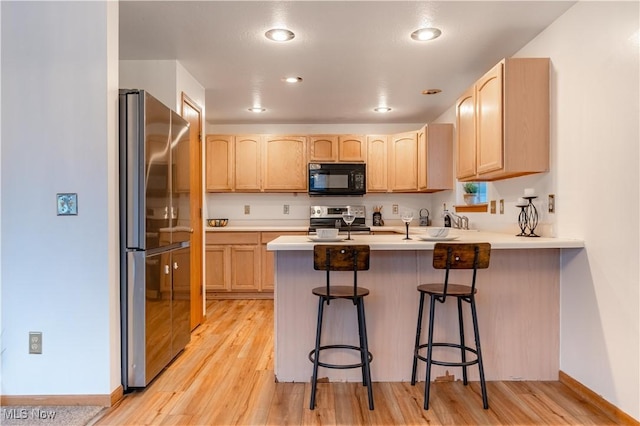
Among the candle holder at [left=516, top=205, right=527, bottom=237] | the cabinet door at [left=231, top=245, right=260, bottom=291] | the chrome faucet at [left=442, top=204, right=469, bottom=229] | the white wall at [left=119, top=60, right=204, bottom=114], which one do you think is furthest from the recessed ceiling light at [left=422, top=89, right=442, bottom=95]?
the cabinet door at [left=231, top=245, right=260, bottom=291]

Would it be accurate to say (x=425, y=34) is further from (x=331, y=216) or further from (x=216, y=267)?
(x=216, y=267)

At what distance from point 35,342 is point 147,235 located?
0.78 metres

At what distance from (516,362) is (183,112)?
307cm

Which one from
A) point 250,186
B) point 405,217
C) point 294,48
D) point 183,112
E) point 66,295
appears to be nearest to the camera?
point 66,295

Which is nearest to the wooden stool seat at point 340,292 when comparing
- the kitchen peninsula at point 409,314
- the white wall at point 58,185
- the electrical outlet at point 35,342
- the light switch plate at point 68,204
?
the kitchen peninsula at point 409,314

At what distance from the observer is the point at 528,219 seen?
288 centimetres

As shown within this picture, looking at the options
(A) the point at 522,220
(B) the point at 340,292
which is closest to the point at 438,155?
(A) the point at 522,220

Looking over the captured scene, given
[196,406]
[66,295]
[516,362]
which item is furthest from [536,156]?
[66,295]

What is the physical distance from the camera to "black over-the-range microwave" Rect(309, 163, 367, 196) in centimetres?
518

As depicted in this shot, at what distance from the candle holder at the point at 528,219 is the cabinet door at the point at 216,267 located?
3.27 m

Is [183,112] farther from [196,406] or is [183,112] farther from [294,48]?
[196,406]

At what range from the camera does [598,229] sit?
2.20m

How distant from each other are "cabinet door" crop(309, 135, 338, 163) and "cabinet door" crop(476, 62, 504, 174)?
8.10 feet

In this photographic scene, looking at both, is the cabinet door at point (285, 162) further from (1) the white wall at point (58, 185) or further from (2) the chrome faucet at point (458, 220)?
(1) the white wall at point (58, 185)
